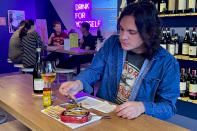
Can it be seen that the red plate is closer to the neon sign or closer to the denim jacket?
the denim jacket

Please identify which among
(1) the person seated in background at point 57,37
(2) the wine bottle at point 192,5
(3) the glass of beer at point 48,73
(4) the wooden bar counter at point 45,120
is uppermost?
(2) the wine bottle at point 192,5

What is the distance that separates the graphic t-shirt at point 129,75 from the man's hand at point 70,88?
32 cm

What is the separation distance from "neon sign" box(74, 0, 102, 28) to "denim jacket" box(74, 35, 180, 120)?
5.47 meters

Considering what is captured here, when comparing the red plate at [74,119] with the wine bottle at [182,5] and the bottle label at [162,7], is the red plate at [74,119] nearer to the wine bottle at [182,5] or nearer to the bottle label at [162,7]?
the wine bottle at [182,5]

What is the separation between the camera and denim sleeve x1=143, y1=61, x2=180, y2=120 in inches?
51.2

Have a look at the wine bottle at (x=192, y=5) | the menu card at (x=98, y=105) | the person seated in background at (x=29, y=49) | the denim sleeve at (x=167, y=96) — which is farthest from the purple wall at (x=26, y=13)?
the denim sleeve at (x=167, y=96)

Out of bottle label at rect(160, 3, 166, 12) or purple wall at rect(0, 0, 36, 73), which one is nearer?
bottle label at rect(160, 3, 166, 12)

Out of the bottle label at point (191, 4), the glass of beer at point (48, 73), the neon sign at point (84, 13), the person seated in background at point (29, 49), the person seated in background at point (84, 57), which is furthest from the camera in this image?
the neon sign at point (84, 13)

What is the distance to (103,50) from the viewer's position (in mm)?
1819

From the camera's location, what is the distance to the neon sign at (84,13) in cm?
731

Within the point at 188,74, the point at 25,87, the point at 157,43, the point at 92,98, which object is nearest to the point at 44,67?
the point at 25,87

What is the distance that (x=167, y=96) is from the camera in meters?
1.41

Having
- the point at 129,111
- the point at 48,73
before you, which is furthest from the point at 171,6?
the point at 129,111

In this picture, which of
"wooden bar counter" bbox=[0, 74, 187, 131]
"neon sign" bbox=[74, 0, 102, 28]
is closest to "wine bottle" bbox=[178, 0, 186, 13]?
"wooden bar counter" bbox=[0, 74, 187, 131]
